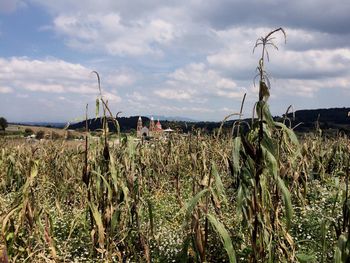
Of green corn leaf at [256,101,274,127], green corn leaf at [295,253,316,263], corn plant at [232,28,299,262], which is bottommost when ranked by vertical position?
green corn leaf at [295,253,316,263]

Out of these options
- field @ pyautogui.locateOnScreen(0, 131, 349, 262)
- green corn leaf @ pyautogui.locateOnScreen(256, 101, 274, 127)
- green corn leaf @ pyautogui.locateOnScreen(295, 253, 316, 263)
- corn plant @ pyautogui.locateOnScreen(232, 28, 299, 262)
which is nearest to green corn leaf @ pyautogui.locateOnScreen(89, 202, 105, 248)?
field @ pyautogui.locateOnScreen(0, 131, 349, 262)

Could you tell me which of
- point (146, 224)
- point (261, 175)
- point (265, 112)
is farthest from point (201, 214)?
point (265, 112)

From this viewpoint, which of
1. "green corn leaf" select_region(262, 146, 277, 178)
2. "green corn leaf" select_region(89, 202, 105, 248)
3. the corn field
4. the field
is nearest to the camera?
"green corn leaf" select_region(262, 146, 277, 178)

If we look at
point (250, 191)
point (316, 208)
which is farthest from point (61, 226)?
point (316, 208)

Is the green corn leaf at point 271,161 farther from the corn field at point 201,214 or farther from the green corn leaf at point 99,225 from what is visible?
the green corn leaf at point 99,225

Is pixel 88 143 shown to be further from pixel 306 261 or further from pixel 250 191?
pixel 306 261

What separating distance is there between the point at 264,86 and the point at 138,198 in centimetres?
193

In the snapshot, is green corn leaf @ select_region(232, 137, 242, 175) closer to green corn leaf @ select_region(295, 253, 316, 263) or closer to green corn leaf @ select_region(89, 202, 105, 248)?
green corn leaf @ select_region(295, 253, 316, 263)

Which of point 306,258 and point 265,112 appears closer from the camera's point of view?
point 265,112

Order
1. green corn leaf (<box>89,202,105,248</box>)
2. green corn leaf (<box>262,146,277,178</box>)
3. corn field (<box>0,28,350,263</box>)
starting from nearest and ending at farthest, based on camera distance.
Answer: green corn leaf (<box>262,146,277,178</box>) < corn field (<box>0,28,350,263</box>) < green corn leaf (<box>89,202,105,248</box>)

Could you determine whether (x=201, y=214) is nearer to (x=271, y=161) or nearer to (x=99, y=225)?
(x=99, y=225)

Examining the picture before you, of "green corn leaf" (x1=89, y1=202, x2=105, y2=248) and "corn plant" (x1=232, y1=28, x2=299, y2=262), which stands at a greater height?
"corn plant" (x1=232, y1=28, x2=299, y2=262)

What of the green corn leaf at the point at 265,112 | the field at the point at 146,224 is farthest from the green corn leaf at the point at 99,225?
the green corn leaf at the point at 265,112

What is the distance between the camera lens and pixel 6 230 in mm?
3814
